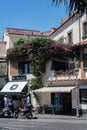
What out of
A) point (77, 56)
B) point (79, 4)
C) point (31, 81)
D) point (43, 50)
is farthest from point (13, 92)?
point (79, 4)

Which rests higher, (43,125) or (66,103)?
(43,125)

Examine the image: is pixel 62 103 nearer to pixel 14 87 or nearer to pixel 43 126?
pixel 14 87

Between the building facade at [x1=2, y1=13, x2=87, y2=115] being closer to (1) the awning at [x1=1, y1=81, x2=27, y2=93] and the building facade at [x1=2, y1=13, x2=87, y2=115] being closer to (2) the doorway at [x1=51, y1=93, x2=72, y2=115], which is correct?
(2) the doorway at [x1=51, y1=93, x2=72, y2=115]

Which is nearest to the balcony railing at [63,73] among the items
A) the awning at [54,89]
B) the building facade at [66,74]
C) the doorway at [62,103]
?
the building facade at [66,74]

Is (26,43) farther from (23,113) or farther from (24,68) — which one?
(23,113)

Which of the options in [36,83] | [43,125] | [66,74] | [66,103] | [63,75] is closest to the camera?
[43,125]

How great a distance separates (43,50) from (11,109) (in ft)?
30.8

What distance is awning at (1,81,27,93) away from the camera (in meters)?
40.9

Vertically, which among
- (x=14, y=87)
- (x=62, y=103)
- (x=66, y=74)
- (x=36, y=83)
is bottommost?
(x=62, y=103)

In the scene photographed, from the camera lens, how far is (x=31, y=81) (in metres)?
41.3

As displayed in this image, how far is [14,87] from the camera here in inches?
1641

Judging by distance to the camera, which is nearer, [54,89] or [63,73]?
[54,89]

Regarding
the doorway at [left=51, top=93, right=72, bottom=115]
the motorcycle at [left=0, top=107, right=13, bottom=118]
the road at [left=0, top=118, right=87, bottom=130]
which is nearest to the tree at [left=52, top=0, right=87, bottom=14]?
the road at [left=0, top=118, right=87, bottom=130]

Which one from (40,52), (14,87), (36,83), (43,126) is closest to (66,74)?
(36,83)
